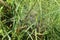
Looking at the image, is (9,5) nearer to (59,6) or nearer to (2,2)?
(2,2)

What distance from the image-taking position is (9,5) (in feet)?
3.57

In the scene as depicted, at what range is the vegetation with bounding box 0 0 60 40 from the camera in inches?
38.9

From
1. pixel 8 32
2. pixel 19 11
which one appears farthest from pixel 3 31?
pixel 19 11

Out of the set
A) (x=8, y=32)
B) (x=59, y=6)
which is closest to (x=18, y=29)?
(x=8, y=32)

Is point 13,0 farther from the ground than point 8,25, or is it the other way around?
point 13,0

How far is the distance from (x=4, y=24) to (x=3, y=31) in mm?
60

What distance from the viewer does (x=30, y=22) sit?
1036 mm

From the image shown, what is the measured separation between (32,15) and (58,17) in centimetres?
18

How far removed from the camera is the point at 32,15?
1.09 m

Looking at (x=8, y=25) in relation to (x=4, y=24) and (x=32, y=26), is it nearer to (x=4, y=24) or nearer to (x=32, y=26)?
(x=4, y=24)

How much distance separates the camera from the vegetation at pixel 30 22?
38.9 inches

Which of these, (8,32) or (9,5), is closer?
(8,32)

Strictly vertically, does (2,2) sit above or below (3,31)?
above

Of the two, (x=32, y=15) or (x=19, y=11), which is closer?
(x=19, y=11)
